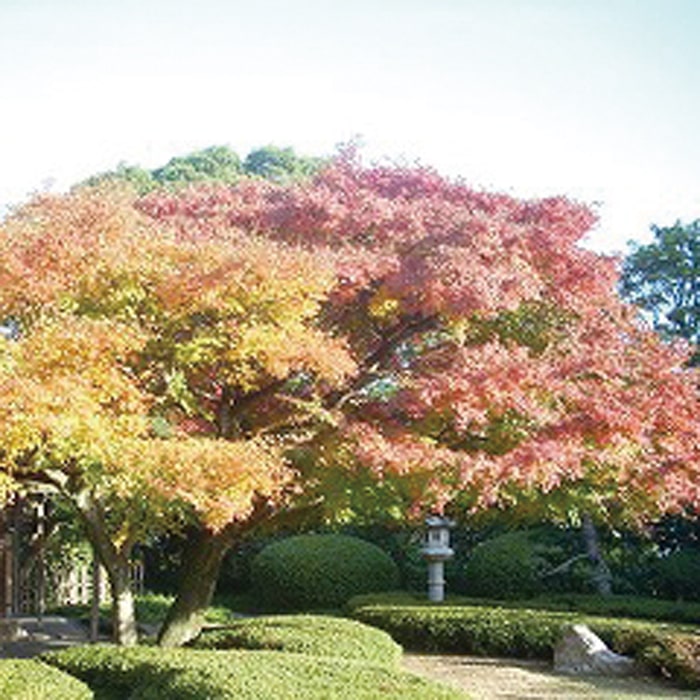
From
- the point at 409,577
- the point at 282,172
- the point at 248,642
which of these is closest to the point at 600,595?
the point at 409,577

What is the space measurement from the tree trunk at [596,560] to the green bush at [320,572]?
3.04 m

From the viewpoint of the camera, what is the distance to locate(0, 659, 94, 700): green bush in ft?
A: 22.6

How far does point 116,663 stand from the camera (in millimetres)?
8555

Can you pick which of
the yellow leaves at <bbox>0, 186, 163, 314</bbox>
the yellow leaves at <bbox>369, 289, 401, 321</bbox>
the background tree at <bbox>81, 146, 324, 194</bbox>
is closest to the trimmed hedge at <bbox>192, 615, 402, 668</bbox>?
the yellow leaves at <bbox>369, 289, 401, 321</bbox>

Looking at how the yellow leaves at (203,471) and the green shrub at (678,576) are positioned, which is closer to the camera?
the yellow leaves at (203,471)

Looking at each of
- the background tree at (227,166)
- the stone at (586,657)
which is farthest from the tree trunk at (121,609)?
the background tree at (227,166)

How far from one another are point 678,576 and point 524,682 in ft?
18.0

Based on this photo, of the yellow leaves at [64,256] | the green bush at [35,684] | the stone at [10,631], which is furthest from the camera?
the stone at [10,631]

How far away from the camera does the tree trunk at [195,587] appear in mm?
10781

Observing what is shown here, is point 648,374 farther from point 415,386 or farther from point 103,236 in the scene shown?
point 103,236

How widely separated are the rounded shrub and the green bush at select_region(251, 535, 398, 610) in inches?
60.2

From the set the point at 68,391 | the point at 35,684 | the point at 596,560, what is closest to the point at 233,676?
the point at 35,684

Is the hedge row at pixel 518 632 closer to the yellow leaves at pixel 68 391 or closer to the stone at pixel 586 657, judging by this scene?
the stone at pixel 586 657

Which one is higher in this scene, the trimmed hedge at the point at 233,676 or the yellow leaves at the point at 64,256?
the yellow leaves at the point at 64,256
